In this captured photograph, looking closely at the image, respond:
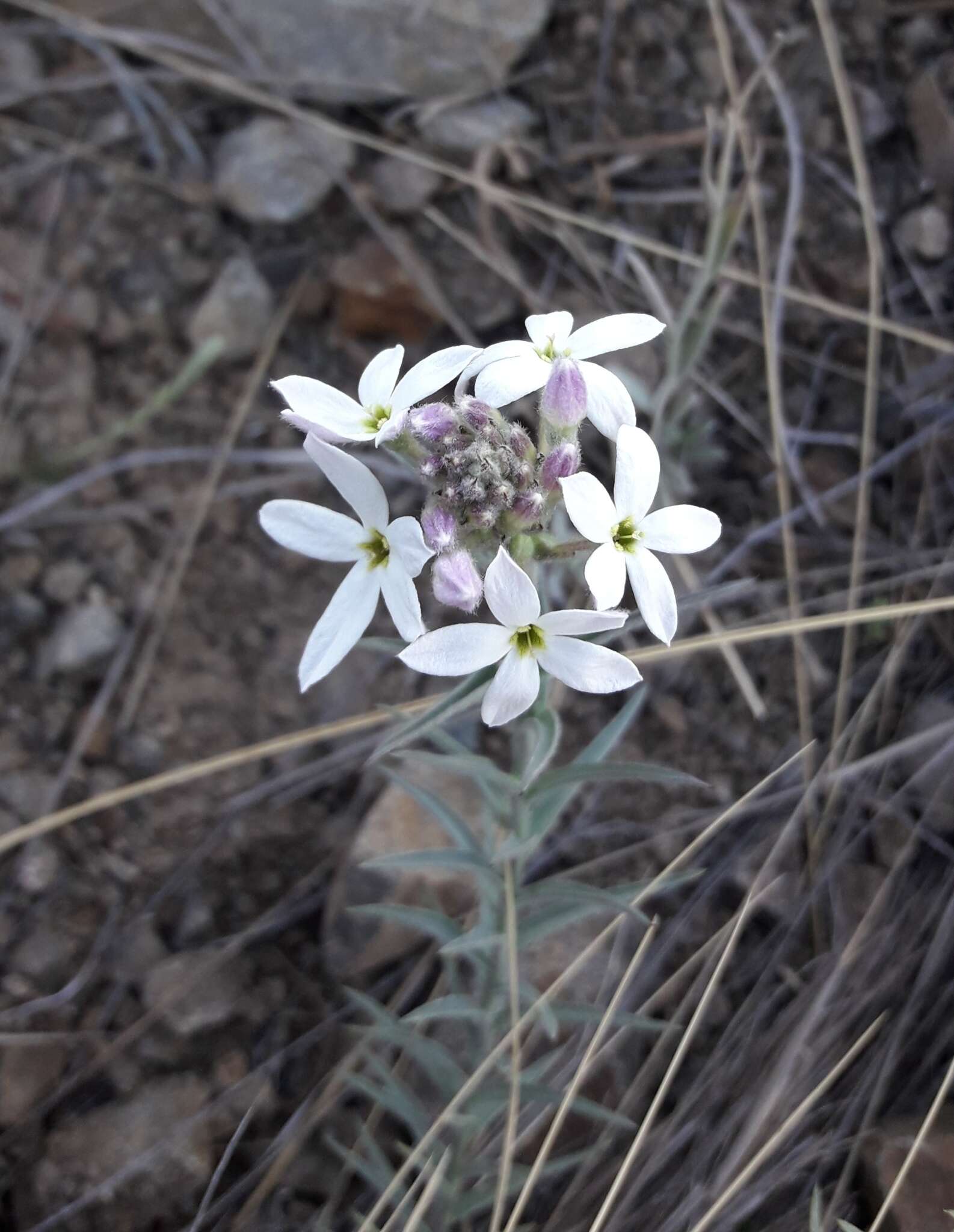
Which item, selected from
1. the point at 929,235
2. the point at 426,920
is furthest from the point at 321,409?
the point at 929,235

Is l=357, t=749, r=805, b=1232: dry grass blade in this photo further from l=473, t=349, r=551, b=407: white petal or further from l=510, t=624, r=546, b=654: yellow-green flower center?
l=473, t=349, r=551, b=407: white petal

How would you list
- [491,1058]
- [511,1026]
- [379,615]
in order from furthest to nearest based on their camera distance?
[379,615]
[511,1026]
[491,1058]

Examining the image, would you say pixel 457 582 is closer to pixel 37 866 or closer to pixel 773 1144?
pixel 773 1144

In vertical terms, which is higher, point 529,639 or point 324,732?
point 529,639

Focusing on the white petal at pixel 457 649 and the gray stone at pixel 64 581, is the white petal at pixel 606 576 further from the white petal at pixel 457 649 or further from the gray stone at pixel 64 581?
the gray stone at pixel 64 581

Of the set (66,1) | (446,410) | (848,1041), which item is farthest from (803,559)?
(66,1)

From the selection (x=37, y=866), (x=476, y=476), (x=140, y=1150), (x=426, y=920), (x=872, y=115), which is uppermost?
(x=872, y=115)

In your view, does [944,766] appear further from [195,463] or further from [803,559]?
[195,463]
